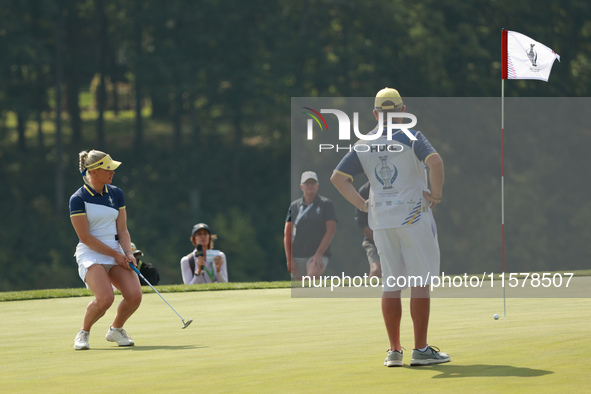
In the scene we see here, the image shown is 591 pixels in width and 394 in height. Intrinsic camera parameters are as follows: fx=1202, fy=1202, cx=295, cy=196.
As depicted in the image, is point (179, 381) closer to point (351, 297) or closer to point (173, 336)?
point (173, 336)

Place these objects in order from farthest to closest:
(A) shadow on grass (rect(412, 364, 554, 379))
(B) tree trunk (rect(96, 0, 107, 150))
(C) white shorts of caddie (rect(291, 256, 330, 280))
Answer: (B) tree trunk (rect(96, 0, 107, 150))
(C) white shorts of caddie (rect(291, 256, 330, 280))
(A) shadow on grass (rect(412, 364, 554, 379))

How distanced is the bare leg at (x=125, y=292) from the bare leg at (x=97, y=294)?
0.31 ft

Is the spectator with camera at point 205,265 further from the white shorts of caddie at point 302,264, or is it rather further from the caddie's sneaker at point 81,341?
the caddie's sneaker at point 81,341

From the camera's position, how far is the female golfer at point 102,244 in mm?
9102

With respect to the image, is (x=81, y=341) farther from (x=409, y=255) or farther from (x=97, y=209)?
(x=409, y=255)

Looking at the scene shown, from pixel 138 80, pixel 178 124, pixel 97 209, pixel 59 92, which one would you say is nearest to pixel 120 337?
pixel 97 209

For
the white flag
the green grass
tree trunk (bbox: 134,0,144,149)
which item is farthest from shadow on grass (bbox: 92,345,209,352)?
tree trunk (bbox: 134,0,144,149)

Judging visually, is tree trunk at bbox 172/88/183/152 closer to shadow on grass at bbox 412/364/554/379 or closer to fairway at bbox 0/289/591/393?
fairway at bbox 0/289/591/393

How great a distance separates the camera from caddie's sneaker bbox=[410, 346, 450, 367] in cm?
726

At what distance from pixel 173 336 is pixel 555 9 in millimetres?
39218

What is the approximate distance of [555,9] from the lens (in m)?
46.3

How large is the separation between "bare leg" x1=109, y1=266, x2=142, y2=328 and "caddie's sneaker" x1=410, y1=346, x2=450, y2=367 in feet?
8.85

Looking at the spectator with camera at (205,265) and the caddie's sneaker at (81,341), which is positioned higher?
the caddie's sneaker at (81,341)

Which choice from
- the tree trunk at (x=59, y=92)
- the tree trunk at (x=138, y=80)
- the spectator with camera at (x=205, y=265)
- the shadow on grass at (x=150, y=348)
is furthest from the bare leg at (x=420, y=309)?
the tree trunk at (x=138, y=80)
